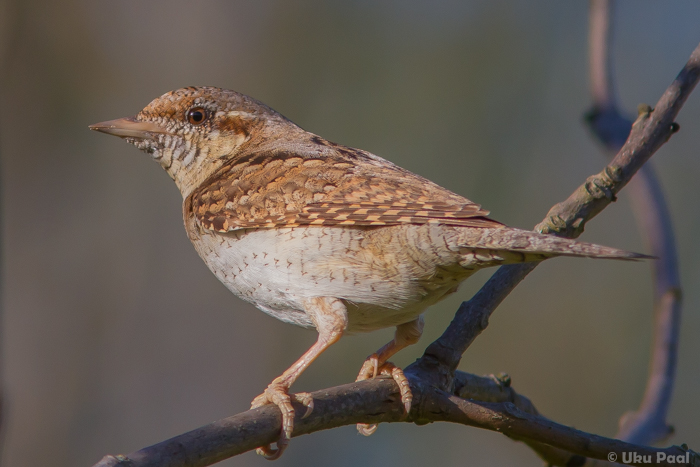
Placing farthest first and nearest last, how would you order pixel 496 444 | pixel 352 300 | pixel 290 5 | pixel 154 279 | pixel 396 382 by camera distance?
pixel 290 5, pixel 496 444, pixel 154 279, pixel 352 300, pixel 396 382

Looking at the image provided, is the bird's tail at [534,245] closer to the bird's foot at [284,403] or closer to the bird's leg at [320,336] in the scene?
the bird's leg at [320,336]

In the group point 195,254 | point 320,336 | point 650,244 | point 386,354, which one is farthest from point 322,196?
point 195,254

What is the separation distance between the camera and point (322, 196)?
2953 millimetres

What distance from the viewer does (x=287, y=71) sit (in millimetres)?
9289

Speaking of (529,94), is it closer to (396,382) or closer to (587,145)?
(587,145)

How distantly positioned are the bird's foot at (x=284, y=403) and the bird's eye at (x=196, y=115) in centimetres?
172

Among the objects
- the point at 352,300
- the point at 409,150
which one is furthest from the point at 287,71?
the point at 352,300

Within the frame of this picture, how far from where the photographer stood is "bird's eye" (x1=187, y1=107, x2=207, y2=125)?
3.65 m

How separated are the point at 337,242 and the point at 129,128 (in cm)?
149

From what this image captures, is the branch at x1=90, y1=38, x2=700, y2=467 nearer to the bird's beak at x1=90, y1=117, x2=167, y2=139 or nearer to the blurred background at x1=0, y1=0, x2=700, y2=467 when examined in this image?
the bird's beak at x1=90, y1=117, x2=167, y2=139

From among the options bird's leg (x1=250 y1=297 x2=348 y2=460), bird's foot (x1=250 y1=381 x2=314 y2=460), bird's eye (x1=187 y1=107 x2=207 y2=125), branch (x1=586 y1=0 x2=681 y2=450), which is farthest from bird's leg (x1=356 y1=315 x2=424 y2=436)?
bird's eye (x1=187 y1=107 x2=207 y2=125)

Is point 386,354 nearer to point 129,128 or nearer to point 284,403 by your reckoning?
point 284,403

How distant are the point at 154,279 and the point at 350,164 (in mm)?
5088

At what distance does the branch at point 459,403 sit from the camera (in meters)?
1.80
